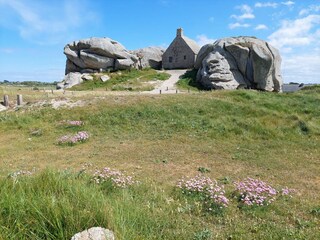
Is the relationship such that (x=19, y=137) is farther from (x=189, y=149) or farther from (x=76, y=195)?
(x=76, y=195)

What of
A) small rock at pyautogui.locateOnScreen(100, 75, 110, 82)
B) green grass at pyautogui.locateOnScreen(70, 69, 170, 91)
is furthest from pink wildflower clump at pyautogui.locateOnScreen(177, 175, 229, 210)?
small rock at pyautogui.locateOnScreen(100, 75, 110, 82)

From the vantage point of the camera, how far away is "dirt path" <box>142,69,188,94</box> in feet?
112

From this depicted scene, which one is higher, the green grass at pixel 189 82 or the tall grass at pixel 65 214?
the green grass at pixel 189 82

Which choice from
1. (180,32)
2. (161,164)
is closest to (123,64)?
(180,32)

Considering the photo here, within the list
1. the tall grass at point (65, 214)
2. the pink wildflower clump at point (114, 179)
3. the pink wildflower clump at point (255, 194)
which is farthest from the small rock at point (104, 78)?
the tall grass at point (65, 214)

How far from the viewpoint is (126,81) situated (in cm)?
4119

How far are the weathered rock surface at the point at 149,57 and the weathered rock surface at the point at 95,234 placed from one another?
154ft

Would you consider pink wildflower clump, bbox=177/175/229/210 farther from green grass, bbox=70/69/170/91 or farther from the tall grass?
green grass, bbox=70/69/170/91

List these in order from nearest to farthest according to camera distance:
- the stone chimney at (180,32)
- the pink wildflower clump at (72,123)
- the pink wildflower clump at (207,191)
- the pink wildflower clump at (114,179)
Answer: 1. the pink wildflower clump at (207,191)
2. the pink wildflower clump at (114,179)
3. the pink wildflower clump at (72,123)
4. the stone chimney at (180,32)

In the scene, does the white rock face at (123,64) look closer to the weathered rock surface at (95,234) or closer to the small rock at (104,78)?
the small rock at (104,78)

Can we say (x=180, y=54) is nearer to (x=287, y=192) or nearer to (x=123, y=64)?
(x=123, y=64)

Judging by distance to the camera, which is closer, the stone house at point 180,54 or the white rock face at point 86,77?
the white rock face at point 86,77

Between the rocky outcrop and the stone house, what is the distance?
260 inches

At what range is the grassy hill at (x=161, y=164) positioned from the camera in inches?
188
